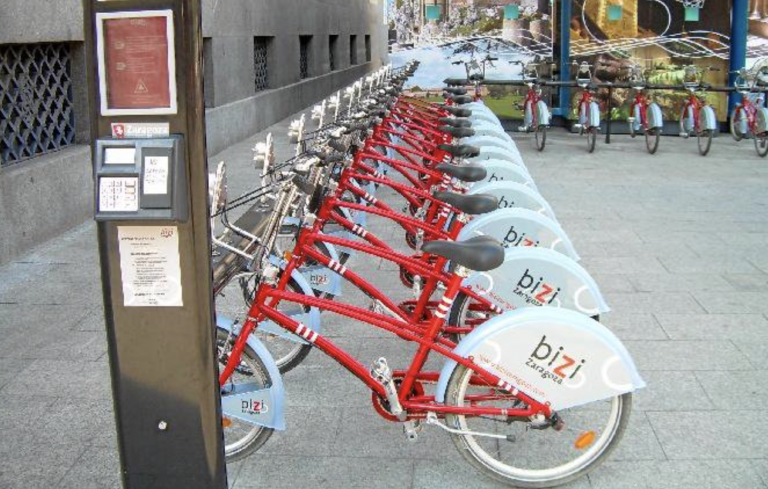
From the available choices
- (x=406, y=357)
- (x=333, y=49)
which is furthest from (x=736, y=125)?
(x=333, y=49)

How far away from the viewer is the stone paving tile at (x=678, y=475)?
365 centimetres

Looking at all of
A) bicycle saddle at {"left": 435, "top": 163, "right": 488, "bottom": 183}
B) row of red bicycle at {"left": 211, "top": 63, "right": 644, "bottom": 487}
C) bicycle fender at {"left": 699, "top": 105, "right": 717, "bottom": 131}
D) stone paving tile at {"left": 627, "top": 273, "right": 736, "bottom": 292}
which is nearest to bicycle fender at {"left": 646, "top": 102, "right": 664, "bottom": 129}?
bicycle fender at {"left": 699, "top": 105, "right": 717, "bottom": 131}

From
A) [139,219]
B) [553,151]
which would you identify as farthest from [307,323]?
[553,151]

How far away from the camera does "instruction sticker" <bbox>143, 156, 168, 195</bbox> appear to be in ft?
8.67

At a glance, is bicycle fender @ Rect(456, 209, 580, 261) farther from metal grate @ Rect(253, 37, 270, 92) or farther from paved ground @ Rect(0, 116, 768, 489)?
metal grate @ Rect(253, 37, 270, 92)

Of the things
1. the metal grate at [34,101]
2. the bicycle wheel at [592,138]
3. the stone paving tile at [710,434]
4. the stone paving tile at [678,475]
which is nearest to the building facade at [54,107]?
the metal grate at [34,101]

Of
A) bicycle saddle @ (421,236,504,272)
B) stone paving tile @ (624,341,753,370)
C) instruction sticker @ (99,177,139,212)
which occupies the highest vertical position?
instruction sticker @ (99,177,139,212)

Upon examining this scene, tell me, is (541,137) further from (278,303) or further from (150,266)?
(150,266)

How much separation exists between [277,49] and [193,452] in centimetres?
1394

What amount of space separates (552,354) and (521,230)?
150 cm

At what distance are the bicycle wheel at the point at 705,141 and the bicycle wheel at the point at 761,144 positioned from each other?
512mm

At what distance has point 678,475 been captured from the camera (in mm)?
3717

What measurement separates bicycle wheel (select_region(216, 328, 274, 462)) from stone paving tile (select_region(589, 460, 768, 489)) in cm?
126

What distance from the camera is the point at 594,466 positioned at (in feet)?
12.0
